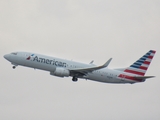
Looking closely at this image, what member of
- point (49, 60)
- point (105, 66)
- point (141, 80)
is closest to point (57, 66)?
point (49, 60)

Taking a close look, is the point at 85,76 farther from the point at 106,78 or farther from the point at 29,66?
the point at 29,66

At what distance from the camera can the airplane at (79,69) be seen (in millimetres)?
82688

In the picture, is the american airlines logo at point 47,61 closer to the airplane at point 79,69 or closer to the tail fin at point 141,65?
the airplane at point 79,69

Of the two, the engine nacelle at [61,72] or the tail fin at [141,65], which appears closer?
the engine nacelle at [61,72]

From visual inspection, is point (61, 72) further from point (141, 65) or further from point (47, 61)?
point (141, 65)

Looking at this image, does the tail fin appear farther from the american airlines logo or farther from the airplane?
the american airlines logo

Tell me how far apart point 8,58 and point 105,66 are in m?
16.7

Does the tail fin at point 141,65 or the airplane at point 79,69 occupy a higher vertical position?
the tail fin at point 141,65

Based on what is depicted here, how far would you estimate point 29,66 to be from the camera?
Answer: 82938 mm

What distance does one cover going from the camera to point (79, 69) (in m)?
84.1

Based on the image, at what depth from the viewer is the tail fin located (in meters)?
92.1

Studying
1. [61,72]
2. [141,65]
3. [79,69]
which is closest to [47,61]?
[61,72]

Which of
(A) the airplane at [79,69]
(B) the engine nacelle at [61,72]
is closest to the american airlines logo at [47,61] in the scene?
(A) the airplane at [79,69]

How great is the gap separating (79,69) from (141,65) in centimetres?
1510
